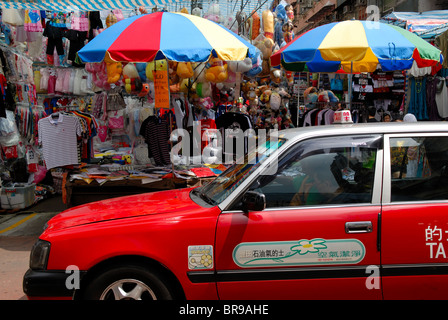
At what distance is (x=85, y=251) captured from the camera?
2926 mm

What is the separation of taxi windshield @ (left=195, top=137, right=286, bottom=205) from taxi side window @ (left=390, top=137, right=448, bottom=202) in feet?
2.89

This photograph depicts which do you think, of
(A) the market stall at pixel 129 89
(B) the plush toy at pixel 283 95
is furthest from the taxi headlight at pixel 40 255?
(B) the plush toy at pixel 283 95

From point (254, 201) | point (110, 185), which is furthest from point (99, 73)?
point (254, 201)

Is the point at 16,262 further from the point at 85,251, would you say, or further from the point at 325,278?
the point at 325,278

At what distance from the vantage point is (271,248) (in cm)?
288

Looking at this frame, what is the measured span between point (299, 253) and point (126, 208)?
1435 mm

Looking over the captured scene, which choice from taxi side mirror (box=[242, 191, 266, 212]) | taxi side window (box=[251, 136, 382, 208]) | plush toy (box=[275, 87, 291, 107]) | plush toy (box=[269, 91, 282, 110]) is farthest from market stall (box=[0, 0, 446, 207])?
taxi side mirror (box=[242, 191, 266, 212])

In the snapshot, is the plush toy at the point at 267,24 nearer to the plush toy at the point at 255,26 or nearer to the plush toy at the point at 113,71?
the plush toy at the point at 255,26

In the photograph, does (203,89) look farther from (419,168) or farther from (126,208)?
(419,168)

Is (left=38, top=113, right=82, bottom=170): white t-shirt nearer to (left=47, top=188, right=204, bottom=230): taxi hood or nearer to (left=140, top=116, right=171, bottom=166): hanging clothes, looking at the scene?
(left=140, top=116, right=171, bottom=166): hanging clothes

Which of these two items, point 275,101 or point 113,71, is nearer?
point 113,71

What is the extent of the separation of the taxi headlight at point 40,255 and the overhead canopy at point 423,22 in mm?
9138

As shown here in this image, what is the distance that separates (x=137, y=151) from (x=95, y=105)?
1.85 metres
